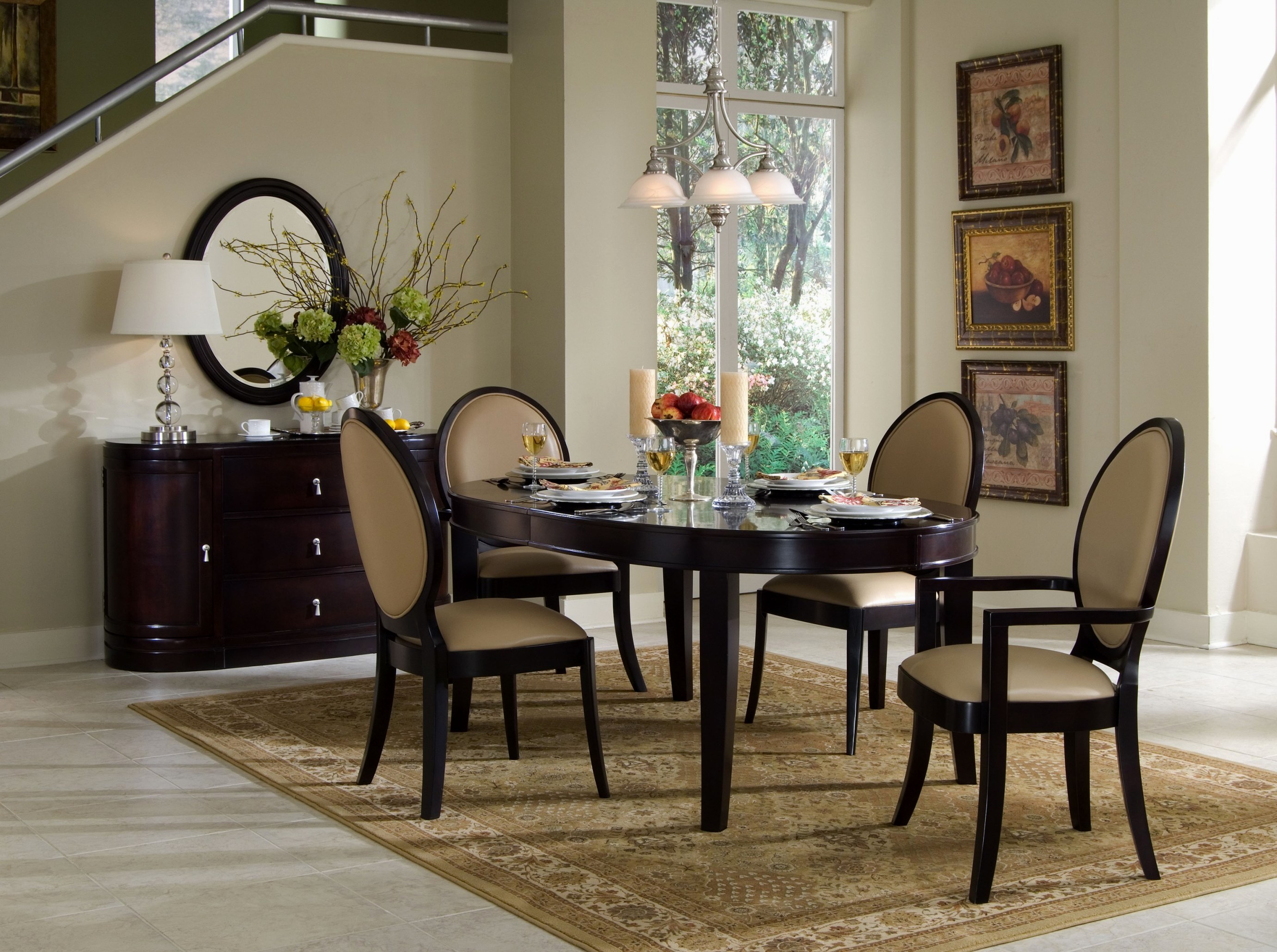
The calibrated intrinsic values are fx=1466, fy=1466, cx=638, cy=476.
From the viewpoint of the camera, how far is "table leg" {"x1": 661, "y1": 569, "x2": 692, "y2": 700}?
4.69 metres

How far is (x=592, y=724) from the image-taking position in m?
3.65

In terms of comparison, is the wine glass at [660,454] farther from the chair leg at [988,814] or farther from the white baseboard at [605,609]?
the white baseboard at [605,609]

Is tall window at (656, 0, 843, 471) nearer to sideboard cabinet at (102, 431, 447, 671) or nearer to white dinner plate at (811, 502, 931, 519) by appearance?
sideboard cabinet at (102, 431, 447, 671)

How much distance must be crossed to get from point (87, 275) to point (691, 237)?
2526 millimetres

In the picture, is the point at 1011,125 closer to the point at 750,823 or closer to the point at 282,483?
the point at 282,483

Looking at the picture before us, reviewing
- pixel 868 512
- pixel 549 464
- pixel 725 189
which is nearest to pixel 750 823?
pixel 868 512

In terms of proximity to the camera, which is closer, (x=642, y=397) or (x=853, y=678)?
(x=642, y=397)

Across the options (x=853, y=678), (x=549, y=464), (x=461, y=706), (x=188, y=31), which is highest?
(x=188, y=31)

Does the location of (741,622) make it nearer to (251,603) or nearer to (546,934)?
(251,603)

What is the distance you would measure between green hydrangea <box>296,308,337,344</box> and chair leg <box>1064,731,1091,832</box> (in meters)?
3.27

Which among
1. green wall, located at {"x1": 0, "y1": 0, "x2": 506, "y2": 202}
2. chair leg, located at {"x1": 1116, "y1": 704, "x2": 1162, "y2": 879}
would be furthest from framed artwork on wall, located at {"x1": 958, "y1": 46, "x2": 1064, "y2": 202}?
chair leg, located at {"x1": 1116, "y1": 704, "x2": 1162, "y2": 879}

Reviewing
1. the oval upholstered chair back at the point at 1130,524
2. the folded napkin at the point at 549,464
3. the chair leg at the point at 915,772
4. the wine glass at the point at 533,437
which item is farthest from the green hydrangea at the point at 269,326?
the oval upholstered chair back at the point at 1130,524

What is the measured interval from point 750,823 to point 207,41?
12.1 ft

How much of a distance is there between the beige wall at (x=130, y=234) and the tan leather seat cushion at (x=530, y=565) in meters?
1.55
